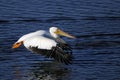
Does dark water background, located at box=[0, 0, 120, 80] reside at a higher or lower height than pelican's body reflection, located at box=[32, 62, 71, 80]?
higher

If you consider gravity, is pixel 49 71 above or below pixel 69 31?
below

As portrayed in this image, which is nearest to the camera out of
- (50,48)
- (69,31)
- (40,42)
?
(50,48)

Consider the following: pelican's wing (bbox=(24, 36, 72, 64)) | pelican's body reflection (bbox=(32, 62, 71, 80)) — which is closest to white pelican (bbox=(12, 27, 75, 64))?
pelican's wing (bbox=(24, 36, 72, 64))

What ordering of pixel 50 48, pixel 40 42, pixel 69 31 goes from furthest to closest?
pixel 69 31, pixel 40 42, pixel 50 48

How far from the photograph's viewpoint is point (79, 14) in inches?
635

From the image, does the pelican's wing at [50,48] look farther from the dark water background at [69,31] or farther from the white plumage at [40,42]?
the dark water background at [69,31]

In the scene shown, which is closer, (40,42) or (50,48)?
(50,48)

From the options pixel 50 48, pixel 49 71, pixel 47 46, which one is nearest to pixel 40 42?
pixel 47 46

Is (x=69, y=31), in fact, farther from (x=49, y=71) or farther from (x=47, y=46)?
(x=49, y=71)

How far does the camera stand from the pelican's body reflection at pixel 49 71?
446 inches

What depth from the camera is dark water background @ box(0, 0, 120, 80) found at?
37.8 feet

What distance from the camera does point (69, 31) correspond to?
14492mm

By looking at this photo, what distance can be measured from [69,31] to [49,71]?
2.86m

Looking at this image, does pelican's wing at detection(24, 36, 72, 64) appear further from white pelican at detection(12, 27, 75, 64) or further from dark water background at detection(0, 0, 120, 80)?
dark water background at detection(0, 0, 120, 80)
